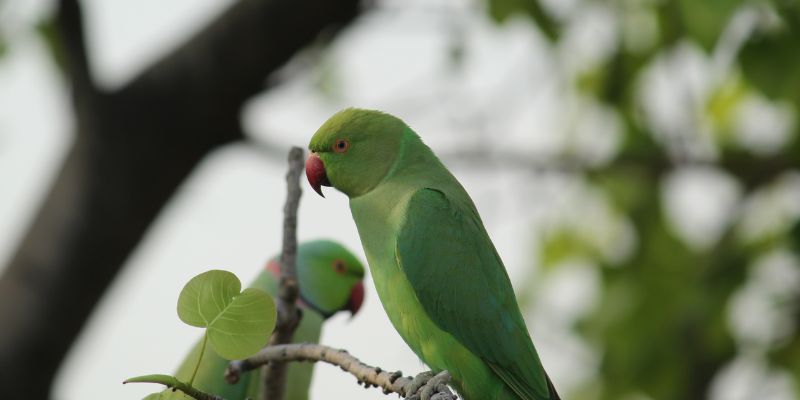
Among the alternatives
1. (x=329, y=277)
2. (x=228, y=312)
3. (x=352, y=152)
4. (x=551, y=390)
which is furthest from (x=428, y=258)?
(x=329, y=277)

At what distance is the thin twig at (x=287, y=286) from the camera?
2.17m

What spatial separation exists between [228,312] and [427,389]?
403 millimetres

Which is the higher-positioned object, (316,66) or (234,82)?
(316,66)

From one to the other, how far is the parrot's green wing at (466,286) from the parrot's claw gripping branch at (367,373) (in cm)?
35

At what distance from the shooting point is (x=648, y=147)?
505 cm

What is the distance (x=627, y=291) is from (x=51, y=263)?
263cm

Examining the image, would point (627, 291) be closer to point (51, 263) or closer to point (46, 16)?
point (51, 263)

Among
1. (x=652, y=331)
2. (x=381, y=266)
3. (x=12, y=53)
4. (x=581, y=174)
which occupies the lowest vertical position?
(x=381, y=266)

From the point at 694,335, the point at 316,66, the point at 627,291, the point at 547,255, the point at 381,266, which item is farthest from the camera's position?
the point at 547,255

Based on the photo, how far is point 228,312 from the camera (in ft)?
5.35

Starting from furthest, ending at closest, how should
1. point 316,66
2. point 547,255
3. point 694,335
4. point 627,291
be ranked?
point 547,255, point 316,66, point 627,291, point 694,335

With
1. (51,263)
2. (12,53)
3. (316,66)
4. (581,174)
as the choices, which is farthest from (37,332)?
(581,174)

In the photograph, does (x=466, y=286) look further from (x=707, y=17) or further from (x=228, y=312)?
(x=707, y=17)

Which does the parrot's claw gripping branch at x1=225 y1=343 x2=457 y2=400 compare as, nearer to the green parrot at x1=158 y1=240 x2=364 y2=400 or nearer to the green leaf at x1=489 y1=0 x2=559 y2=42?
the green parrot at x1=158 y1=240 x2=364 y2=400
